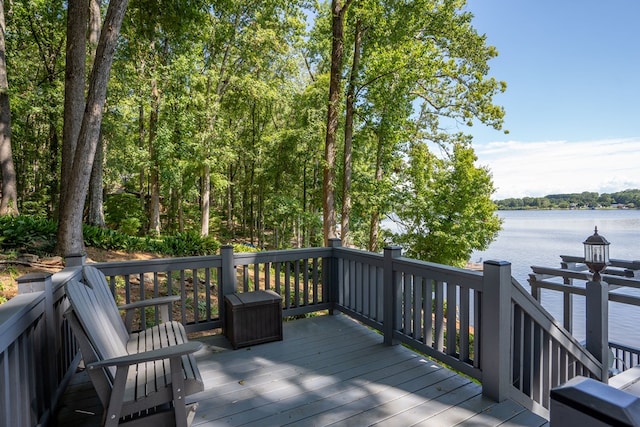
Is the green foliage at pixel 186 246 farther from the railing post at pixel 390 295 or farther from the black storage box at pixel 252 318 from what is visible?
the railing post at pixel 390 295

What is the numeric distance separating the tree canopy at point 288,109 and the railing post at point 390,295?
4994mm

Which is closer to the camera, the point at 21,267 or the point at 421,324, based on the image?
the point at 421,324

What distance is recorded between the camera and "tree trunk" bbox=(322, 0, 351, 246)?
7.85 m

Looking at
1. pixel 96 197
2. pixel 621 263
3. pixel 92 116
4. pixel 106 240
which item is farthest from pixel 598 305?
pixel 96 197

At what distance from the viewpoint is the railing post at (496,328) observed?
2445mm

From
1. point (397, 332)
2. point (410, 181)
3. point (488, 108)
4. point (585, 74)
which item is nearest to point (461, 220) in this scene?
point (410, 181)

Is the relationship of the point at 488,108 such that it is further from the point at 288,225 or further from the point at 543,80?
the point at 288,225

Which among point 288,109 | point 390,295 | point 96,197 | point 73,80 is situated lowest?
point 390,295

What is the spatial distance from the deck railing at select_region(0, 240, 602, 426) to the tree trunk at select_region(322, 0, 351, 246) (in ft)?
14.1

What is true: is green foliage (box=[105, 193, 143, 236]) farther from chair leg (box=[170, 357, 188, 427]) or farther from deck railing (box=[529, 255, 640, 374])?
deck railing (box=[529, 255, 640, 374])

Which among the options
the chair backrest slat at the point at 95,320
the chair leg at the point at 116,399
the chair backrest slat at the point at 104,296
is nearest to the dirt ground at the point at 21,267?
the chair backrest slat at the point at 104,296

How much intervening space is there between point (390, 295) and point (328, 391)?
3.78 feet

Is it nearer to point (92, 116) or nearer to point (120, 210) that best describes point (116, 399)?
point (92, 116)

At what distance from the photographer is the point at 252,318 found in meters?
3.60
